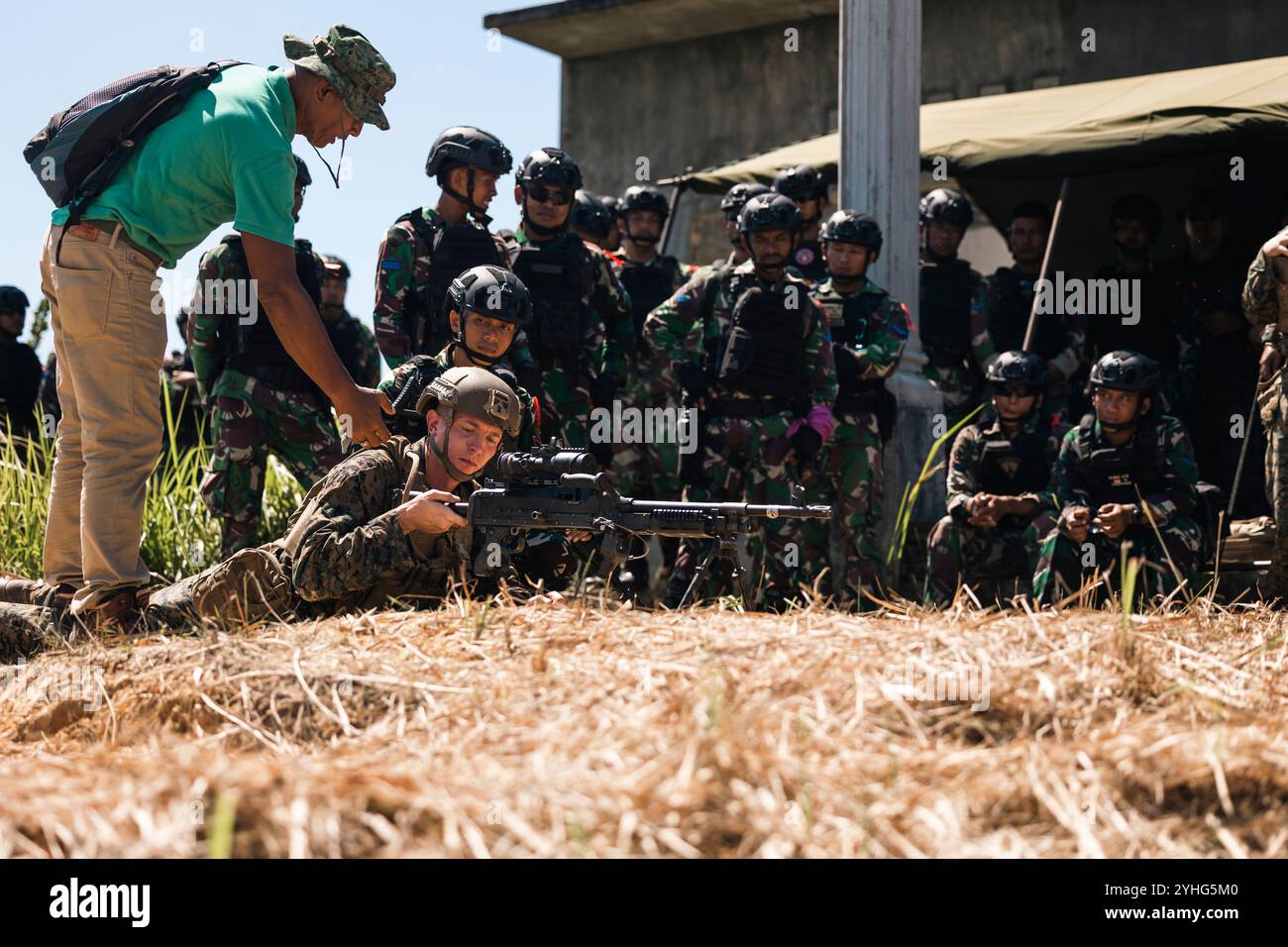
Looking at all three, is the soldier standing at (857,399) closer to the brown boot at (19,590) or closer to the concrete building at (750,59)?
the brown boot at (19,590)

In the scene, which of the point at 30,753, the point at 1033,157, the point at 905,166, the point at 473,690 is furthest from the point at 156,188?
the point at 1033,157

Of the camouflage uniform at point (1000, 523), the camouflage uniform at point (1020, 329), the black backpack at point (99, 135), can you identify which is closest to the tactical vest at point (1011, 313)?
the camouflage uniform at point (1020, 329)

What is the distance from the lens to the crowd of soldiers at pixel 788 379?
6.55 meters

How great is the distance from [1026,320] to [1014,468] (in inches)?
61.7

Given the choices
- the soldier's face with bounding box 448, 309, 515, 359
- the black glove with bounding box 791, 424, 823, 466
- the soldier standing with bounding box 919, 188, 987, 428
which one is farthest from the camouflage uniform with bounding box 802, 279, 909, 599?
the soldier's face with bounding box 448, 309, 515, 359

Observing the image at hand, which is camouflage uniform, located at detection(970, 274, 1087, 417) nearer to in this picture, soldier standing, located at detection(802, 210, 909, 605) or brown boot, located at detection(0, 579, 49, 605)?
soldier standing, located at detection(802, 210, 909, 605)

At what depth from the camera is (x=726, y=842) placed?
2.22 metres

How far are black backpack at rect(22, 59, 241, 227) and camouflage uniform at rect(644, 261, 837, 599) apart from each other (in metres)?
3.25

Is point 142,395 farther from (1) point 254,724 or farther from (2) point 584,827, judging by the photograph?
(2) point 584,827

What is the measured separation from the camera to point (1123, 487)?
6.86m

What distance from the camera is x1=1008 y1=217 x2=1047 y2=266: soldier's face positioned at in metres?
9.02

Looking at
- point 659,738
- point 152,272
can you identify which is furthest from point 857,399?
point 659,738

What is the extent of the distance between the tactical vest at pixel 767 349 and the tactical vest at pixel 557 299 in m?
0.74

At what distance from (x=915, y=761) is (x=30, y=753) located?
2.08 m
